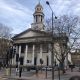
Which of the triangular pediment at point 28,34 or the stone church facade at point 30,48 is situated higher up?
the triangular pediment at point 28,34

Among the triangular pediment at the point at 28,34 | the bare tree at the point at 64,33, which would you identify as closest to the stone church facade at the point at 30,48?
the triangular pediment at the point at 28,34

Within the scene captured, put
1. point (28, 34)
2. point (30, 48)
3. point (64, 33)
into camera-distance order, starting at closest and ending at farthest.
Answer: point (64, 33) < point (28, 34) < point (30, 48)

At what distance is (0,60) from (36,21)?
33.8 metres

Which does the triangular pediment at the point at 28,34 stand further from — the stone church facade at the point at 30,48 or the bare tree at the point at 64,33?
the bare tree at the point at 64,33

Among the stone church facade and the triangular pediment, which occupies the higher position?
the triangular pediment

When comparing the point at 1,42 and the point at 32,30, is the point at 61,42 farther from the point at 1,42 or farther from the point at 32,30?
the point at 32,30

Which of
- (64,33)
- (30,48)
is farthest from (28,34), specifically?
(64,33)

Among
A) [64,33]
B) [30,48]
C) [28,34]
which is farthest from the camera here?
[30,48]

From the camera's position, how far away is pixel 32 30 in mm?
102812

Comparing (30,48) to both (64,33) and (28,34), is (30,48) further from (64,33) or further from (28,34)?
(64,33)

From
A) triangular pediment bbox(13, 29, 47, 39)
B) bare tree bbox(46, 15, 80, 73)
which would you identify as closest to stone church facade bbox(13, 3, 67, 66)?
triangular pediment bbox(13, 29, 47, 39)

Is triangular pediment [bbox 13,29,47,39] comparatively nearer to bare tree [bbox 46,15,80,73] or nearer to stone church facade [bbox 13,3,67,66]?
stone church facade [bbox 13,3,67,66]

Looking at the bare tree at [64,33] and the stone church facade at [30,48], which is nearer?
the bare tree at [64,33]

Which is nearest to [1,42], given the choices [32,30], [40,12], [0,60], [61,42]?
[0,60]
